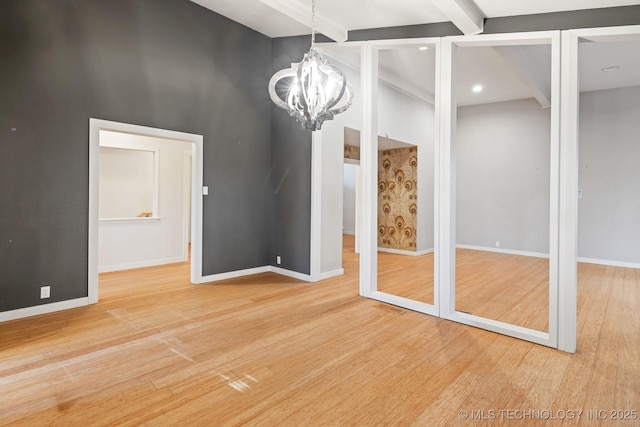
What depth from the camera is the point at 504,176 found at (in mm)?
7891

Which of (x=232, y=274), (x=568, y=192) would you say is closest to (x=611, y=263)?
(x=568, y=192)

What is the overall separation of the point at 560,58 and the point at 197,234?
4412 mm

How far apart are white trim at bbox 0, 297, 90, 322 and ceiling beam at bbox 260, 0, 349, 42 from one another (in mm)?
3839

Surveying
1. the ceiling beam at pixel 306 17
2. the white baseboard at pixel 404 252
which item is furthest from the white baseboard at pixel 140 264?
the ceiling beam at pixel 306 17

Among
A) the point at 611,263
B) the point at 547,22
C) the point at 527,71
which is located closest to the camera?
the point at 547,22

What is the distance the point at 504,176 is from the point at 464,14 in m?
5.69

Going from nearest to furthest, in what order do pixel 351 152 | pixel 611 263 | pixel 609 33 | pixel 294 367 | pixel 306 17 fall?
pixel 294 367 < pixel 609 33 < pixel 306 17 < pixel 611 263 < pixel 351 152

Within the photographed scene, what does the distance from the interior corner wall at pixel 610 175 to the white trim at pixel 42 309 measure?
8447mm

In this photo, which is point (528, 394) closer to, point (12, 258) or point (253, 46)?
point (12, 258)

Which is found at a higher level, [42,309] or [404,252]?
[404,252]

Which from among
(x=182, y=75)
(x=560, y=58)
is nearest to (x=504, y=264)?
(x=560, y=58)

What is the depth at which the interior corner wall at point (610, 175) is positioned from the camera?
6.39 metres

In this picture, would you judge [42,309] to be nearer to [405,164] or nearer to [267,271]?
[267,271]

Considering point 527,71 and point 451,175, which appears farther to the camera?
point 527,71
